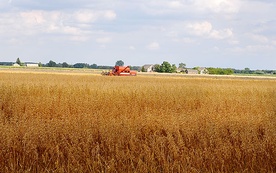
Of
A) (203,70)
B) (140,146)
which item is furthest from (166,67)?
(140,146)

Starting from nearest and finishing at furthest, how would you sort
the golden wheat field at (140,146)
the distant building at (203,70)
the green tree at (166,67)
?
1. the golden wheat field at (140,146)
2. the green tree at (166,67)
3. the distant building at (203,70)

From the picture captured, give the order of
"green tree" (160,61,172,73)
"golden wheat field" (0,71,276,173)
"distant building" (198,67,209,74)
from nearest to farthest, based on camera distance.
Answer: "golden wheat field" (0,71,276,173), "green tree" (160,61,172,73), "distant building" (198,67,209,74)

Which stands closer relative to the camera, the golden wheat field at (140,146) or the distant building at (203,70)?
the golden wheat field at (140,146)

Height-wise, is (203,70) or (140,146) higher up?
(140,146)

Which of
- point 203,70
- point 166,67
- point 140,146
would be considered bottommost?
point 203,70

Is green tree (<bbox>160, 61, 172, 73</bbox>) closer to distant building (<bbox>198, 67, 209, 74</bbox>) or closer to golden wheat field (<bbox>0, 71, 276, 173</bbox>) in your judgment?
distant building (<bbox>198, 67, 209, 74</bbox>)

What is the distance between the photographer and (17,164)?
679 centimetres

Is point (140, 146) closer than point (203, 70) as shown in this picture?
Yes

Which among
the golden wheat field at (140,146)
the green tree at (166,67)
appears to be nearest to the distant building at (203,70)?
the green tree at (166,67)

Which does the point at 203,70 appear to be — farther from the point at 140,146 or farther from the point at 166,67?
the point at 140,146

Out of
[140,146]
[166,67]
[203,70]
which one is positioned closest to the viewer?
[140,146]

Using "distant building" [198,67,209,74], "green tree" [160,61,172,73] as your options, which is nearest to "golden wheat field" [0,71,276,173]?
"green tree" [160,61,172,73]

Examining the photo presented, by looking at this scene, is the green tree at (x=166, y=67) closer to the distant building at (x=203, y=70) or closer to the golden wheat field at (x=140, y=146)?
the distant building at (x=203, y=70)

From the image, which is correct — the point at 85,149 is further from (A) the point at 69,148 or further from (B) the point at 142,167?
(B) the point at 142,167
